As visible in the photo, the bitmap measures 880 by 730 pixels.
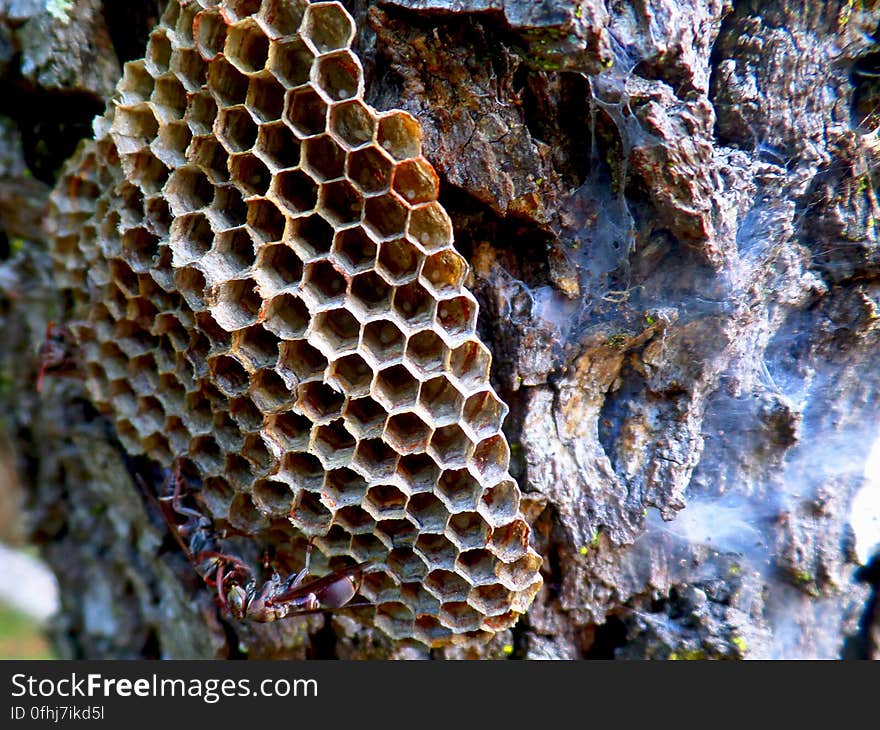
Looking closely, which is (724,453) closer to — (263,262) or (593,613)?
(593,613)

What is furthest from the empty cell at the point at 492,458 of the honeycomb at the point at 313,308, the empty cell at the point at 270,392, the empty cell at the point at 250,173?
the empty cell at the point at 250,173

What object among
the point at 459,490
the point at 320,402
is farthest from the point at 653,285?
the point at 320,402

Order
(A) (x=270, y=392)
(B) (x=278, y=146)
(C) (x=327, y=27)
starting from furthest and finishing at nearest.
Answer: (A) (x=270, y=392) < (B) (x=278, y=146) < (C) (x=327, y=27)

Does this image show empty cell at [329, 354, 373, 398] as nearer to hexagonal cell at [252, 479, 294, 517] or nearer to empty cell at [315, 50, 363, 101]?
hexagonal cell at [252, 479, 294, 517]

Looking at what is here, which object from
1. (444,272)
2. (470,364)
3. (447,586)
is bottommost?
(447,586)

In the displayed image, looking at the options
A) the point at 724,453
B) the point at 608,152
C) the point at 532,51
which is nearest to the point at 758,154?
the point at 608,152

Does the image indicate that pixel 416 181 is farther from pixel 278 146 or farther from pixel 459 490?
pixel 459 490
